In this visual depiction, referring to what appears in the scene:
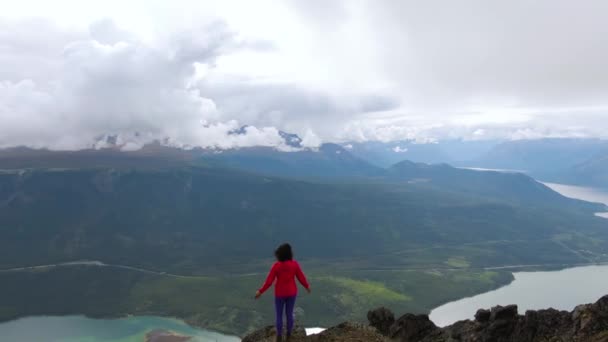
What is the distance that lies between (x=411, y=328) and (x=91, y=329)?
491ft

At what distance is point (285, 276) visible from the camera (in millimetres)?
17000

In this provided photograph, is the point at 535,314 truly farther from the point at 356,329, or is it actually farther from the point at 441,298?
the point at 441,298

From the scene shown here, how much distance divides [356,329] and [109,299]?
19175 centimetres

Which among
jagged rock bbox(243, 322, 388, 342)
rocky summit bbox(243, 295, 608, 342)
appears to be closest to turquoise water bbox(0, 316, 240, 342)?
rocky summit bbox(243, 295, 608, 342)

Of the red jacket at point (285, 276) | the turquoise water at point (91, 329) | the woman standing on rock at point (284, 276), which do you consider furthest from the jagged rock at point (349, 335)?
the turquoise water at point (91, 329)

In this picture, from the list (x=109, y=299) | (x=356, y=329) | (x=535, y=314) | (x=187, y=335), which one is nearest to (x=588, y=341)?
(x=535, y=314)

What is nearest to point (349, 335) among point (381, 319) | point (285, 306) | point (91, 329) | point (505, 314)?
point (285, 306)

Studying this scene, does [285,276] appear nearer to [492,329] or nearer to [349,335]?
[349,335]

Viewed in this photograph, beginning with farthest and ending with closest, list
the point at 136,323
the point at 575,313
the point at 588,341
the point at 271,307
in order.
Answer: the point at 271,307 → the point at 136,323 → the point at 575,313 → the point at 588,341

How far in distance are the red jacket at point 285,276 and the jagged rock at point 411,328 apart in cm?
2079

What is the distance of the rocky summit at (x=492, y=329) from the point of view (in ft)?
75.9

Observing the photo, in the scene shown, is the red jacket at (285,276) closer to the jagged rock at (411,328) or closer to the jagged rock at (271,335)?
the jagged rock at (271,335)

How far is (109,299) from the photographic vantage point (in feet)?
619

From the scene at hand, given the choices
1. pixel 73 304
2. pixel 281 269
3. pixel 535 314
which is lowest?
pixel 73 304
